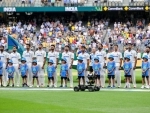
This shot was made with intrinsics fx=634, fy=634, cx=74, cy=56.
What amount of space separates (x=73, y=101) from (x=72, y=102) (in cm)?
31

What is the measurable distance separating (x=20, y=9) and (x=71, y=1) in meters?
4.30

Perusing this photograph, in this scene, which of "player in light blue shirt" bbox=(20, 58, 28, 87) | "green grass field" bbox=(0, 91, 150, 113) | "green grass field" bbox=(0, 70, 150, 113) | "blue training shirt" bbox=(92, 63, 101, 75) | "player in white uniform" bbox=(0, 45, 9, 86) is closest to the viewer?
"green grass field" bbox=(0, 91, 150, 113)

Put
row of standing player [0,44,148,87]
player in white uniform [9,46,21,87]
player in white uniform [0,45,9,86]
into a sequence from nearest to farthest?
row of standing player [0,44,148,87] < player in white uniform [0,45,9,86] < player in white uniform [9,46,21,87]

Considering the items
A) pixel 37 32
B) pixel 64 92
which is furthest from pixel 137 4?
pixel 64 92

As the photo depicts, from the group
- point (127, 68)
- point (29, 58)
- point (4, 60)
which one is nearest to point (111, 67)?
point (127, 68)

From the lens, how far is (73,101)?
64.4 feet

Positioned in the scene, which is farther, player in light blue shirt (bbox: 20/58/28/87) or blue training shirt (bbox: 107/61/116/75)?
player in light blue shirt (bbox: 20/58/28/87)

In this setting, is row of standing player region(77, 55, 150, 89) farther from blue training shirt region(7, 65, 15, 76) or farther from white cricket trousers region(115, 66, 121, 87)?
blue training shirt region(7, 65, 15, 76)

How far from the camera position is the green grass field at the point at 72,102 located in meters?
17.1

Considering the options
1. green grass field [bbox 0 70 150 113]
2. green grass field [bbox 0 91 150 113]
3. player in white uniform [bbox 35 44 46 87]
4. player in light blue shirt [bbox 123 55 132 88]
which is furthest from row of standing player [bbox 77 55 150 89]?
green grass field [bbox 0 91 150 113]

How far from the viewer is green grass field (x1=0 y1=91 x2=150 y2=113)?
17078 mm

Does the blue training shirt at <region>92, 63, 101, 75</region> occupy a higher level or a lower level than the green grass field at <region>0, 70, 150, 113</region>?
higher

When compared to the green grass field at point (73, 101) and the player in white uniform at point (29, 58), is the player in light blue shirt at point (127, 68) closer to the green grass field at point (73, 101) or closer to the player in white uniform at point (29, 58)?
the green grass field at point (73, 101)

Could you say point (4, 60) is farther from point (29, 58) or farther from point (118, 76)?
point (118, 76)
